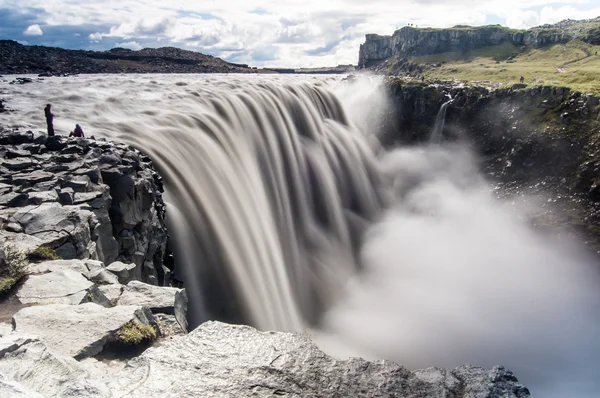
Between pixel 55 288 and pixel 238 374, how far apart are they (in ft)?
18.1

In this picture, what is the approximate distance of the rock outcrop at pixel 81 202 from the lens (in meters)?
12.6

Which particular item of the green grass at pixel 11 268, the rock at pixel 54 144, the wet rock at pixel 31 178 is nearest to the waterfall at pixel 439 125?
the rock at pixel 54 144

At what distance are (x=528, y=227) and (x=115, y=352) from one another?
4377 centimetres

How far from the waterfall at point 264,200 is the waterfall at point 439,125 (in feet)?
45.8

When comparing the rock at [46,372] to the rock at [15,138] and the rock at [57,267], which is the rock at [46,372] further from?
the rock at [15,138]

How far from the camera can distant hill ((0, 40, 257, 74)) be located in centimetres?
8338

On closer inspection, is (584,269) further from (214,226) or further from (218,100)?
(218,100)

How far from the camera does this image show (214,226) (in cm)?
2328

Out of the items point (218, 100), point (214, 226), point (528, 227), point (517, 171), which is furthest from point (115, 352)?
point (517, 171)

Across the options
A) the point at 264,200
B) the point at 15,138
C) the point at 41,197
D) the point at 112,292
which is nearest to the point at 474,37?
the point at 264,200

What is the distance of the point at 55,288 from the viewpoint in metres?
9.62

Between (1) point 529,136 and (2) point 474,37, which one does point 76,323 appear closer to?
(1) point 529,136

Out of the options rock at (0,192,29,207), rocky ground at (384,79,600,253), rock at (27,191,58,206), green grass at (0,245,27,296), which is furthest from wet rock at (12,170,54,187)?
rocky ground at (384,79,600,253)

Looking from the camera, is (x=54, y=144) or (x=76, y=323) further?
(x=54, y=144)
